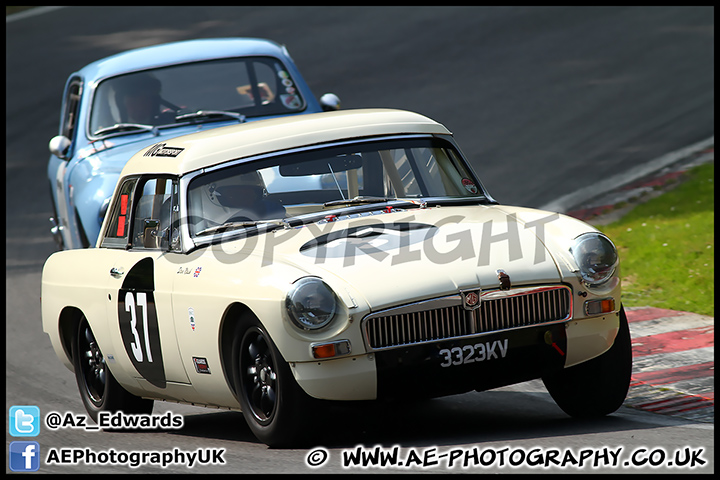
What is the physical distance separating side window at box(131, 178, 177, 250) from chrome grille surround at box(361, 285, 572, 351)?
67.8 inches

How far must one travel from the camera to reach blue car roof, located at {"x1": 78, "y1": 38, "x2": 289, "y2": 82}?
10.5 m

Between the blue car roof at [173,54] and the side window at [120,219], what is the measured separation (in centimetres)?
337

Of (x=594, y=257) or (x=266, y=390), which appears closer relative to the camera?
(x=266, y=390)

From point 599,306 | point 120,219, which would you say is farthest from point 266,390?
point 120,219

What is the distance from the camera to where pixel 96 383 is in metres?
7.30

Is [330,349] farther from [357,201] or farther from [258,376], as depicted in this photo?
[357,201]

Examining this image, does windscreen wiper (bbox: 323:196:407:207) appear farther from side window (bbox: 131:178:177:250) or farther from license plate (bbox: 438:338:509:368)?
license plate (bbox: 438:338:509:368)

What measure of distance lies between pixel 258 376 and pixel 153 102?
5220mm

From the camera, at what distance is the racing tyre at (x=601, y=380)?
19.4 feet

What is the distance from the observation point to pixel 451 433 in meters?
5.82

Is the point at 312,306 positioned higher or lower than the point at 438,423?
higher

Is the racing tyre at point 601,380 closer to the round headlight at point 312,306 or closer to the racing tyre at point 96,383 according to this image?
the round headlight at point 312,306

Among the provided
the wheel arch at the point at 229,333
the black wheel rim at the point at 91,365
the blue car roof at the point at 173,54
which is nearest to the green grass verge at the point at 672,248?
the blue car roof at the point at 173,54

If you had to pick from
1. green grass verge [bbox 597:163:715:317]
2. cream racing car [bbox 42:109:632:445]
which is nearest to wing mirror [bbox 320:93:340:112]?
green grass verge [bbox 597:163:715:317]
